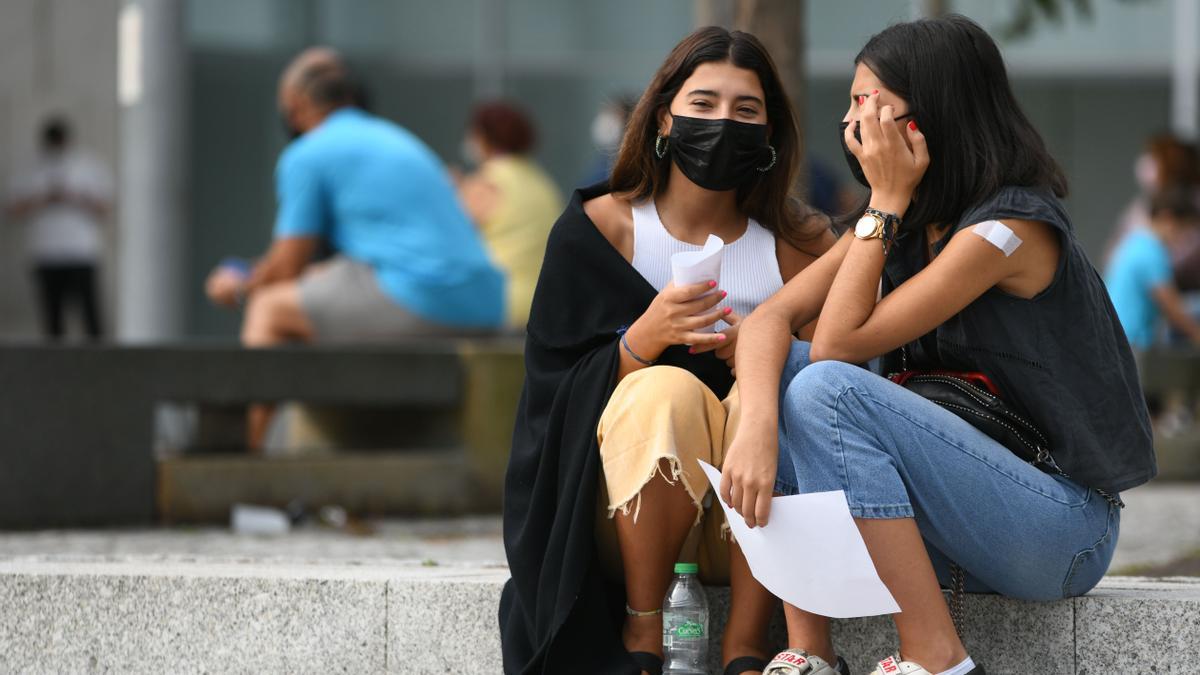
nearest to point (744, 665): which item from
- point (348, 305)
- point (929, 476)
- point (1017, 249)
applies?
point (929, 476)

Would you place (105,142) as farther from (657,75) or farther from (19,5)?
(657,75)

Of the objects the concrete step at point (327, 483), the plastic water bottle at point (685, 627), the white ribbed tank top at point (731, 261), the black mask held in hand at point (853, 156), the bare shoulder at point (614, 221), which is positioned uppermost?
the black mask held in hand at point (853, 156)

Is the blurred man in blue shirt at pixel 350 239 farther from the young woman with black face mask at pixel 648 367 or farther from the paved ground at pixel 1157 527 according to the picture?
the young woman with black face mask at pixel 648 367

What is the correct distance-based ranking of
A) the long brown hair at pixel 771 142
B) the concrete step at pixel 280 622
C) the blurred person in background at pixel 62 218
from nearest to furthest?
the concrete step at pixel 280 622 → the long brown hair at pixel 771 142 → the blurred person in background at pixel 62 218

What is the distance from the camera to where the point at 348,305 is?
22.3ft

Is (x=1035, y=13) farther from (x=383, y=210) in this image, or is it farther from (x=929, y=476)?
(x=929, y=476)

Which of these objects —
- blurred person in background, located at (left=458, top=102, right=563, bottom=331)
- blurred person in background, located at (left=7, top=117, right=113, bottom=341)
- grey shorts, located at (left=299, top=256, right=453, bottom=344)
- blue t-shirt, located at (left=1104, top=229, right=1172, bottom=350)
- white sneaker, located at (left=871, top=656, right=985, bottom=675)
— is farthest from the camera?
blurred person in background, located at (left=7, top=117, right=113, bottom=341)

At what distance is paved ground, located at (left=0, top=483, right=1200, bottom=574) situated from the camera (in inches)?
212

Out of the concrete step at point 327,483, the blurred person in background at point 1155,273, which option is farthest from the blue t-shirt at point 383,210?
the blurred person in background at point 1155,273

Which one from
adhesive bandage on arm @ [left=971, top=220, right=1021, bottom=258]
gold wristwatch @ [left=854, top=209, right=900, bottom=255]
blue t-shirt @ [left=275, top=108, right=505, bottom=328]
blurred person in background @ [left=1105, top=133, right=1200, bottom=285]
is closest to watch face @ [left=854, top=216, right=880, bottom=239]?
gold wristwatch @ [left=854, top=209, right=900, bottom=255]

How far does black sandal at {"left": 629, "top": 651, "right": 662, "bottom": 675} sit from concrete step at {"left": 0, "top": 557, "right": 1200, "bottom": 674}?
202mm

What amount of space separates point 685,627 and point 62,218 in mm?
9514

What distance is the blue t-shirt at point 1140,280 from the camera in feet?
30.2

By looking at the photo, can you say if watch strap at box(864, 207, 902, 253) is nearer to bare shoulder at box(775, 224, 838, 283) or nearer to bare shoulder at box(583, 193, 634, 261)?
bare shoulder at box(775, 224, 838, 283)
